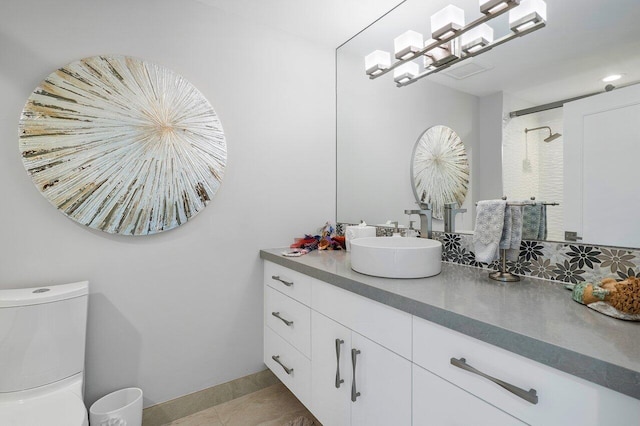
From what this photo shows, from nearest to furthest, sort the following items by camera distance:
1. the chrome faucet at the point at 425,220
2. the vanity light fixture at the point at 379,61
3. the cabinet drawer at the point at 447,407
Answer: the cabinet drawer at the point at 447,407 → the chrome faucet at the point at 425,220 → the vanity light fixture at the point at 379,61

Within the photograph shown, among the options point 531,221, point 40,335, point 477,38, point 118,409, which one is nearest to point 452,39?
point 477,38

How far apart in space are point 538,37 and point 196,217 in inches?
73.4

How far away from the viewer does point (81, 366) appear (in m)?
1.36

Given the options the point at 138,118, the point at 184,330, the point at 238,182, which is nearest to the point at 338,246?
the point at 238,182

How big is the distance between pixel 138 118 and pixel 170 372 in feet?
4.56

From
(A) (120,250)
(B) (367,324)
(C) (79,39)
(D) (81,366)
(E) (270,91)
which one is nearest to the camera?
(B) (367,324)

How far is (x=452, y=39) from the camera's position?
159cm

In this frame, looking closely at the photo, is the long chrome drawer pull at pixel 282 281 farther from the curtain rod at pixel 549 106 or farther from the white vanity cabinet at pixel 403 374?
the curtain rod at pixel 549 106

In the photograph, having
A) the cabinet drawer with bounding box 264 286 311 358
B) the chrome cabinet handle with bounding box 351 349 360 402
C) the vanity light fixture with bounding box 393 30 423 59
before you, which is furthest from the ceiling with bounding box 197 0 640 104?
the cabinet drawer with bounding box 264 286 311 358

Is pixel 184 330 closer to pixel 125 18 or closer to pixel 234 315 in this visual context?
pixel 234 315

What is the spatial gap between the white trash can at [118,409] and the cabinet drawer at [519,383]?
4.47ft

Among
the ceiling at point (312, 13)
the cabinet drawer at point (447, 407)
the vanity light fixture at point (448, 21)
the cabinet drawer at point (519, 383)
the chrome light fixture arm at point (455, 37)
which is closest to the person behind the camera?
the cabinet drawer at point (519, 383)

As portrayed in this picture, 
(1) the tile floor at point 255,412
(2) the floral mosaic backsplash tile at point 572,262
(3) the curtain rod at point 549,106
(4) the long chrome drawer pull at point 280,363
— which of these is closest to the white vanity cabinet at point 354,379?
(4) the long chrome drawer pull at point 280,363

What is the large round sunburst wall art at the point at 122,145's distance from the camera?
1.40 metres
